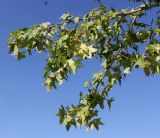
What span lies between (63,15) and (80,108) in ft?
7.43

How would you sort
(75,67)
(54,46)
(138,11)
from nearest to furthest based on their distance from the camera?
(75,67) < (54,46) < (138,11)

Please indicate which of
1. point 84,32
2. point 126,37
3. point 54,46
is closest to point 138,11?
point 126,37

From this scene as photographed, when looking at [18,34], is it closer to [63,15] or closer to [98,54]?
[63,15]

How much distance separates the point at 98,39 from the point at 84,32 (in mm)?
1146

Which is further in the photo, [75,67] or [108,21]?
[108,21]

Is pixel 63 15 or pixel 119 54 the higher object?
pixel 63 15

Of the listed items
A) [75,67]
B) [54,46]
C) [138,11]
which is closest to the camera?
[75,67]

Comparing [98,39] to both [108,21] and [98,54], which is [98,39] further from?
[108,21]

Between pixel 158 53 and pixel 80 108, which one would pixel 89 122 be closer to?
pixel 80 108

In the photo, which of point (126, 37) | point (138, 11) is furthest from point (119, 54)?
point (138, 11)

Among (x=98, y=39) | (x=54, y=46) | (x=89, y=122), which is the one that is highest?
(x=98, y=39)

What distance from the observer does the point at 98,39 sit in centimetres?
1109

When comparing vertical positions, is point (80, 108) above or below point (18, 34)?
below

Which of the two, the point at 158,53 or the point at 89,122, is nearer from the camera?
the point at 158,53
